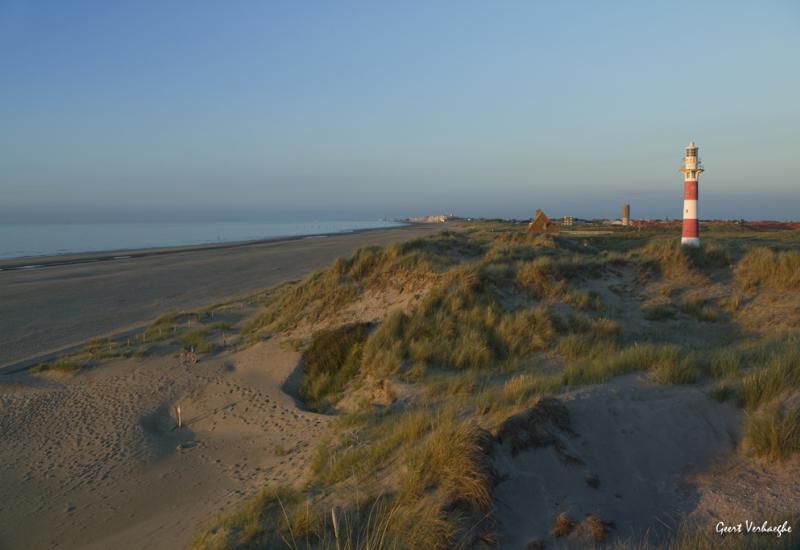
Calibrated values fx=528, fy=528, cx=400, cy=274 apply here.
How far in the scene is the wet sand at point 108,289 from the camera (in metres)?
16.4

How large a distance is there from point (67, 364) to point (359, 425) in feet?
28.5

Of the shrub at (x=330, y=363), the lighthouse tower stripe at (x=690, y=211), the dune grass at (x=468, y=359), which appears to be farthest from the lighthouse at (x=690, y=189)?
the shrub at (x=330, y=363)

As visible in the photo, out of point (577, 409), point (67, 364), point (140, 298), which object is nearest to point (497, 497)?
point (577, 409)

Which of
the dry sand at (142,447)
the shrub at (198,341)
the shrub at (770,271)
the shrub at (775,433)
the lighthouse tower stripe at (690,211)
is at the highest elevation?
the lighthouse tower stripe at (690,211)

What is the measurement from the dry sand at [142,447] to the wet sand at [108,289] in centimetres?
447

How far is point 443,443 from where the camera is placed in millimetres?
4406

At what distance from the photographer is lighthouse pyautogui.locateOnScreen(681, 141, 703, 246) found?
16.0m

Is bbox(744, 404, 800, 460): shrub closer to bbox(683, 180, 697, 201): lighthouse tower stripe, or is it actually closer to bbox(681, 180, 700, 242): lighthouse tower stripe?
bbox(681, 180, 700, 242): lighthouse tower stripe

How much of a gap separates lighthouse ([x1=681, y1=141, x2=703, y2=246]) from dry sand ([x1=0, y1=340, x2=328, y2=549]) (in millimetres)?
12418

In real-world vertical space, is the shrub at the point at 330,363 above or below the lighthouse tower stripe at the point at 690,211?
below

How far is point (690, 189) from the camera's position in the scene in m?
16.3
